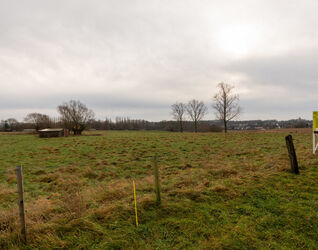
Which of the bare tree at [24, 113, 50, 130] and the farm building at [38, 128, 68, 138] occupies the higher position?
the bare tree at [24, 113, 50, 130]

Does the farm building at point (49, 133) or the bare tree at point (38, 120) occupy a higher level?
the bare tree at point (38, 120)

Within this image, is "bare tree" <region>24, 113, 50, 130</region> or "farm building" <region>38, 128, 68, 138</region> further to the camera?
"bare tree" <region>24, 113, 50, 130</region>

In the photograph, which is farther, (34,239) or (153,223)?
(153,223)

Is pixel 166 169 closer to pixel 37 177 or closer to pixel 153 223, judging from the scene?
pixel 153 223

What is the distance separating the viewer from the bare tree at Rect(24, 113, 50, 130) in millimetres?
58750

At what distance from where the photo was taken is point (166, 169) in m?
9.11

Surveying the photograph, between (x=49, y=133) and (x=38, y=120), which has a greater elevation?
(x=38, y=120)

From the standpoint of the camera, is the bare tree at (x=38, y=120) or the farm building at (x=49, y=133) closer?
the farm building at (x=49, y=133)

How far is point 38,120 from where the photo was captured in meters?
61.7

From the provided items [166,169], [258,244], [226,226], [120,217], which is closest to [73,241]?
[120,217]

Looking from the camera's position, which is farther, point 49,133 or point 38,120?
point 38,120

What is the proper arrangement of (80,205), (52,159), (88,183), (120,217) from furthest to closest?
(52,159)
(88,183)
(80,205)
(120,217)

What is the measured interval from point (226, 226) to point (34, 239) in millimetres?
3849

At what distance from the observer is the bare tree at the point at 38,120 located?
2313 inches
